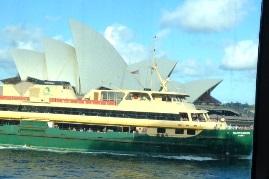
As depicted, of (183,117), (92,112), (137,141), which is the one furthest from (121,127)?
(183,117)

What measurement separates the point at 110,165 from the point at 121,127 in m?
1.69

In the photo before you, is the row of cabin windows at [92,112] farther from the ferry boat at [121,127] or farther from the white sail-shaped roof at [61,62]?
the white sail-shaped roof at [61,62]

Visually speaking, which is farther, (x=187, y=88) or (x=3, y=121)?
(x=187, y=88)

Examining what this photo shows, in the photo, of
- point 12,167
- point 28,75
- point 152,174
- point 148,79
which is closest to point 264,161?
point 152,174

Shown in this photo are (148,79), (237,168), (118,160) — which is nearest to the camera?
(237,168)

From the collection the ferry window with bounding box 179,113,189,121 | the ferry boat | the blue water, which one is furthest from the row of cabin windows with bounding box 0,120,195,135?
the blue water

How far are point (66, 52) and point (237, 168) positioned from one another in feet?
29.1

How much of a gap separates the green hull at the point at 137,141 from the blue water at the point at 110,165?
157 mm

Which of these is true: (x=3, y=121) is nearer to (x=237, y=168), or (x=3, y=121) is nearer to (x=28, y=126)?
(x=28, y=126)

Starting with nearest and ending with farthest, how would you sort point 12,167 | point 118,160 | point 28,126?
point 12,167 → point 118,160 → point 28,126

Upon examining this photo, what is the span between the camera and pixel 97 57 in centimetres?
1477

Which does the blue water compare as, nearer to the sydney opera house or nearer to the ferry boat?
the ferry boat

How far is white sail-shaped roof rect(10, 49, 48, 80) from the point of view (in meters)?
15.7

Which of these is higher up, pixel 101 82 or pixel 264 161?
pixel 101 82
